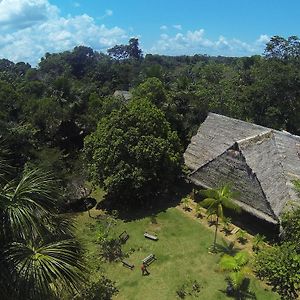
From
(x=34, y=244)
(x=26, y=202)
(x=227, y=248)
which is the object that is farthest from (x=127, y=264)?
(x=26, y=202)

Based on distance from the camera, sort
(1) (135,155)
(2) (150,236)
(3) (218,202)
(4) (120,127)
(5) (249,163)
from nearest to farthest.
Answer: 1. (3) (218,202)
2. (2) (150,236)
3. (5) (249,163)
4. (1) (135,155)
5. (4) (120,127)

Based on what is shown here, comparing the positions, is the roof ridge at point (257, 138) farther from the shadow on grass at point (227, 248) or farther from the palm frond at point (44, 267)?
the palm frond at point (44, 267)

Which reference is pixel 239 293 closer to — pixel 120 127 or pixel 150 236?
pixel 150 236

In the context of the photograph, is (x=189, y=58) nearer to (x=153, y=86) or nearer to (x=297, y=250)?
(x=153, y=86)

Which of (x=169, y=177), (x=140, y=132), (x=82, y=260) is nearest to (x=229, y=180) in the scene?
(x=169, y=177)

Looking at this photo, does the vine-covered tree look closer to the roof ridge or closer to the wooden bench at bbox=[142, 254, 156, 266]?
the roof ridge
